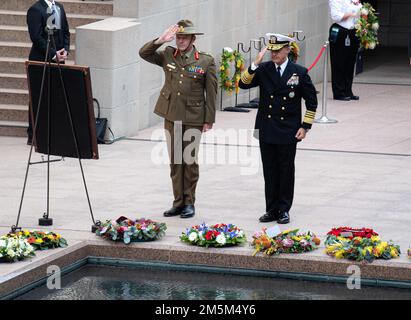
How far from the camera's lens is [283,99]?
11477 mm

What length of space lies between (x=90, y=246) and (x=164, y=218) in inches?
50.8

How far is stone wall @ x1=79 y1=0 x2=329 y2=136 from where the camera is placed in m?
16.8

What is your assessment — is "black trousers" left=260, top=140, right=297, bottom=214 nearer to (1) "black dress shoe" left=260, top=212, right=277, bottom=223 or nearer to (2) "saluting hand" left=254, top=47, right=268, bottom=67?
(1) "black dress shoe" left=260, top=212, right=277, bottom=223

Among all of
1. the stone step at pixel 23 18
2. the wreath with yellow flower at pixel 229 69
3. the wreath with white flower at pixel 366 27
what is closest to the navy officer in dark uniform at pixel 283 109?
the stone step at pixel 23 18

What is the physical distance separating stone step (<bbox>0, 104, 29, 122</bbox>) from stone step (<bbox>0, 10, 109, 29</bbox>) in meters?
1.80

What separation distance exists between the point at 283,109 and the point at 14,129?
5.85m

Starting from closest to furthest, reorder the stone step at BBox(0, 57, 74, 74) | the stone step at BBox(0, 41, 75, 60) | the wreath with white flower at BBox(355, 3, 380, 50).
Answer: the stone step at BBox(0, 57, 74, 74) → the stone step at BBox(0, 41, 75, 60) → the wreath with white flower at BBox(355, 3, 380, 50)

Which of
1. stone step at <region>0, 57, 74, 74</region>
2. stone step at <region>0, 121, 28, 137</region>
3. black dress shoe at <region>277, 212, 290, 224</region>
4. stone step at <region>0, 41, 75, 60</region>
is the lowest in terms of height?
stone step at <region>0, 121, 28, 137</region>

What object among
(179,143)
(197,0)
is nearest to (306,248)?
(179,143)

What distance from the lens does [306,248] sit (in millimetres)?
10281

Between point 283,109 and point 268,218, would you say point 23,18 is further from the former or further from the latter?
point 268,218

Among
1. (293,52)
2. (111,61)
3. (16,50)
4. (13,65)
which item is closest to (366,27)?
(293,52)

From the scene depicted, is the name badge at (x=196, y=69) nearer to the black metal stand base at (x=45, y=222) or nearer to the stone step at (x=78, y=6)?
the black metal stand base at (x=45, y=222)

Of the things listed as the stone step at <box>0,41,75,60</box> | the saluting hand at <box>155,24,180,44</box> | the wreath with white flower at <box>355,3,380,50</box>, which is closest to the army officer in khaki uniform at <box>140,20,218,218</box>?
the saluting hand at <box>155,24,180,44</box>
